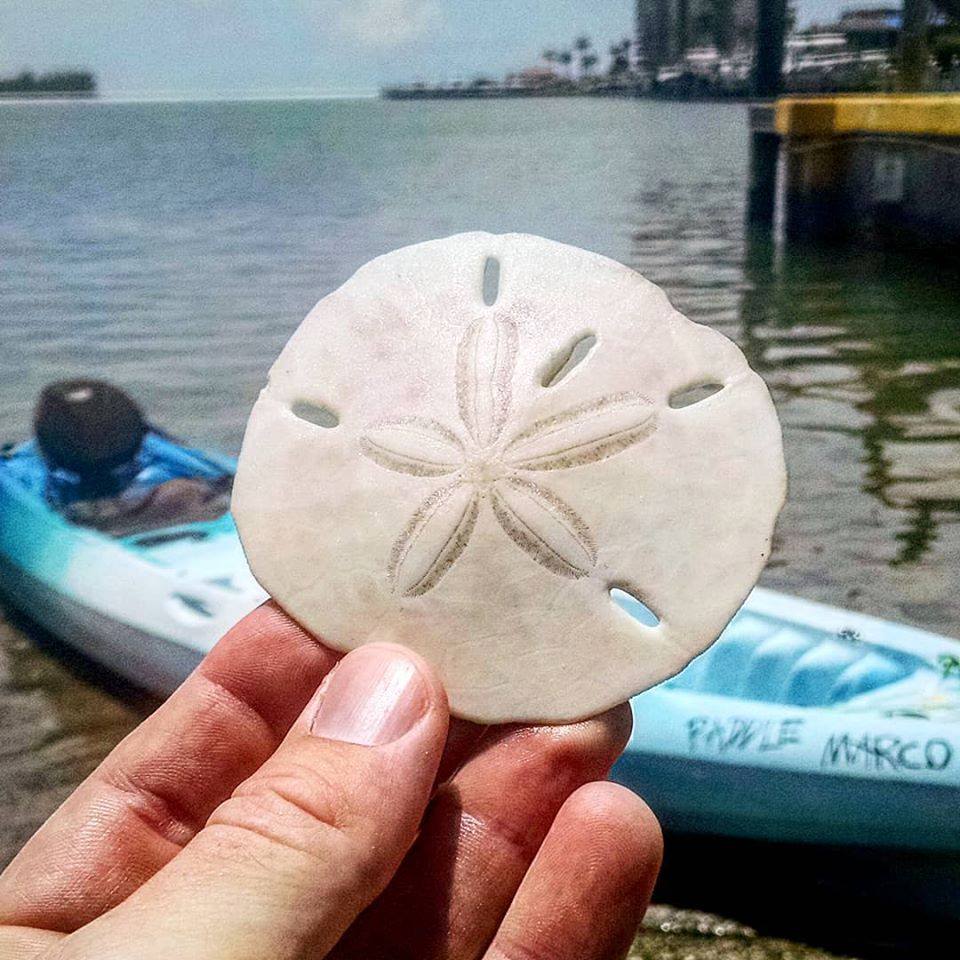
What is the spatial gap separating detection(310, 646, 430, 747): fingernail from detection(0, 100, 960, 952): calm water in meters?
6.41

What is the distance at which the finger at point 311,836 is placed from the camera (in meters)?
2.01

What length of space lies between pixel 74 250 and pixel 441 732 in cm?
4353

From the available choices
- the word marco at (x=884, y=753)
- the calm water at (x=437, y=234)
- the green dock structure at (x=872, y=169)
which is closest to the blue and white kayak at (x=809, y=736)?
the word marco at (x=884, y=753)

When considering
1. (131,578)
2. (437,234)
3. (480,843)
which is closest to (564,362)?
(480,843)

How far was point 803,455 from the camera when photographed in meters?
14.1

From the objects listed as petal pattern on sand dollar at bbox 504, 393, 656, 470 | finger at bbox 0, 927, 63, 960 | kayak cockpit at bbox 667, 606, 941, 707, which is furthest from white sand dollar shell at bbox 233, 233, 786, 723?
kayak cockpit at bbox 667, 606, 941, 707

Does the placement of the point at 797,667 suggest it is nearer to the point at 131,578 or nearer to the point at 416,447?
the point at 131,578

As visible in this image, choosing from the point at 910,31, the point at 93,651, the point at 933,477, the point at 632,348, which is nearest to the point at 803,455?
the point at 933,477

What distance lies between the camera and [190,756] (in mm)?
2932

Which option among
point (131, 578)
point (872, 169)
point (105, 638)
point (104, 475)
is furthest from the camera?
point (872, 169)

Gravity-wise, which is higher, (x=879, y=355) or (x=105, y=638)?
(x=105, y=638)

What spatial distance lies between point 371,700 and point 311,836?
34 cm

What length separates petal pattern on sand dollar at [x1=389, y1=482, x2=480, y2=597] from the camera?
2748 millimetres

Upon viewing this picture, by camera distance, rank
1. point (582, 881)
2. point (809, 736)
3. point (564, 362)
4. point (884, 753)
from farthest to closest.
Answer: point (809, 736) → point (884, 753) → point (564, 362) → point (582, 881)
